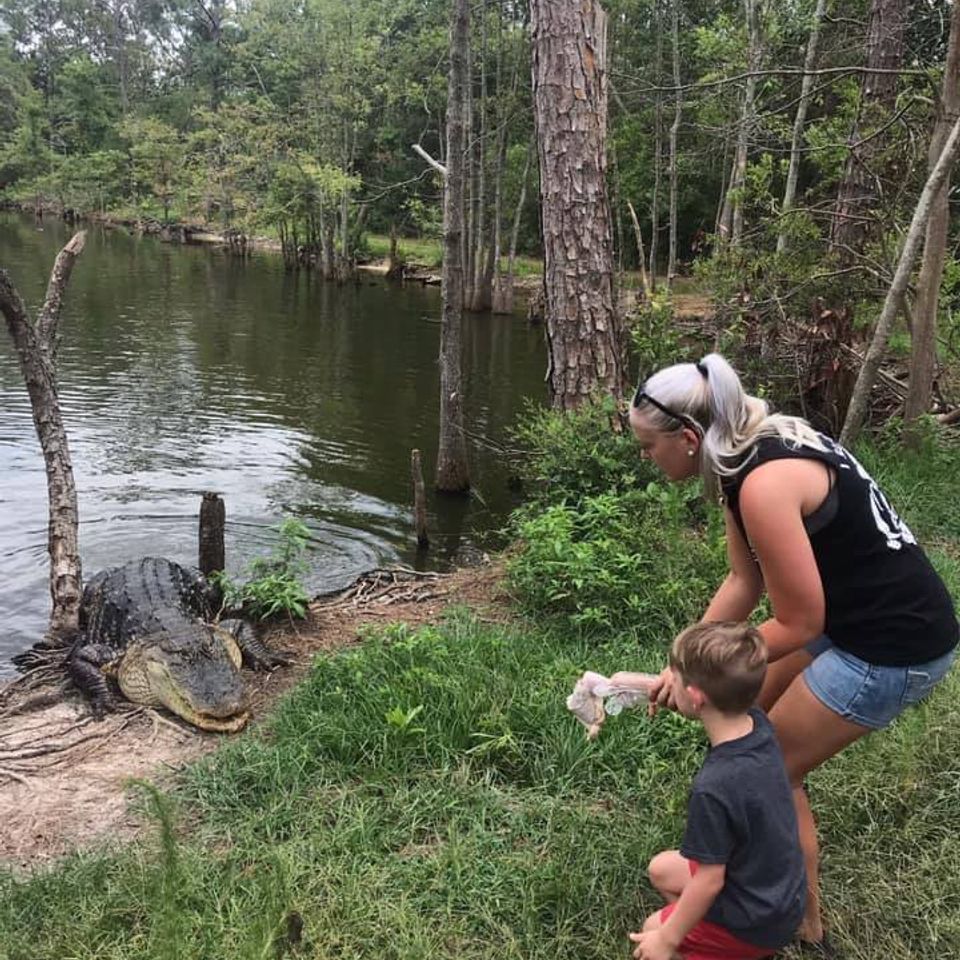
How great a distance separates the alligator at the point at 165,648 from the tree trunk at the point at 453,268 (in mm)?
3749

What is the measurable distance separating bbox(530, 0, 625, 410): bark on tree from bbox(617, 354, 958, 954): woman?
4716 millimetres

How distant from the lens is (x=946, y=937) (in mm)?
2414

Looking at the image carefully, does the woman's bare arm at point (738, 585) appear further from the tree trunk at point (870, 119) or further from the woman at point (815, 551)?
the tree trunk at point (870, 119)

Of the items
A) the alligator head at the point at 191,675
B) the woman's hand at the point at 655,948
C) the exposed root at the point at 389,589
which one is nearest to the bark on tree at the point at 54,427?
the alligator head at the point at 191,675

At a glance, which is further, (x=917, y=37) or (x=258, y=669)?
(x=917, y=37)

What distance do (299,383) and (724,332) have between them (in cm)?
953

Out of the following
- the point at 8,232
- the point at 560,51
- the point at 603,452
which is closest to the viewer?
the point at 603,452

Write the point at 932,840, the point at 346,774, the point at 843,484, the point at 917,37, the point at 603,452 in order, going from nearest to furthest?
the point at 843,484, the point at 932,840, the point at 346,774, the point at 603,452, the point at 917,37

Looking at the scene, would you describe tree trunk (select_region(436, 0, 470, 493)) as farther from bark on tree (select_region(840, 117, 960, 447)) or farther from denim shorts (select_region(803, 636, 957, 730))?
denim shorts (select_region(803, 636, 957, 730))

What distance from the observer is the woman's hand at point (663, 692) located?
2299mm

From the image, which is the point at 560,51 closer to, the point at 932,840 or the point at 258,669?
the point at 258,669

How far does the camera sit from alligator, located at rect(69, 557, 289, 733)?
14.5 feet

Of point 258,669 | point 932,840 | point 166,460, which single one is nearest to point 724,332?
point 258,669

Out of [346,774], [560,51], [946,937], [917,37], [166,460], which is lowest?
[166,460]
